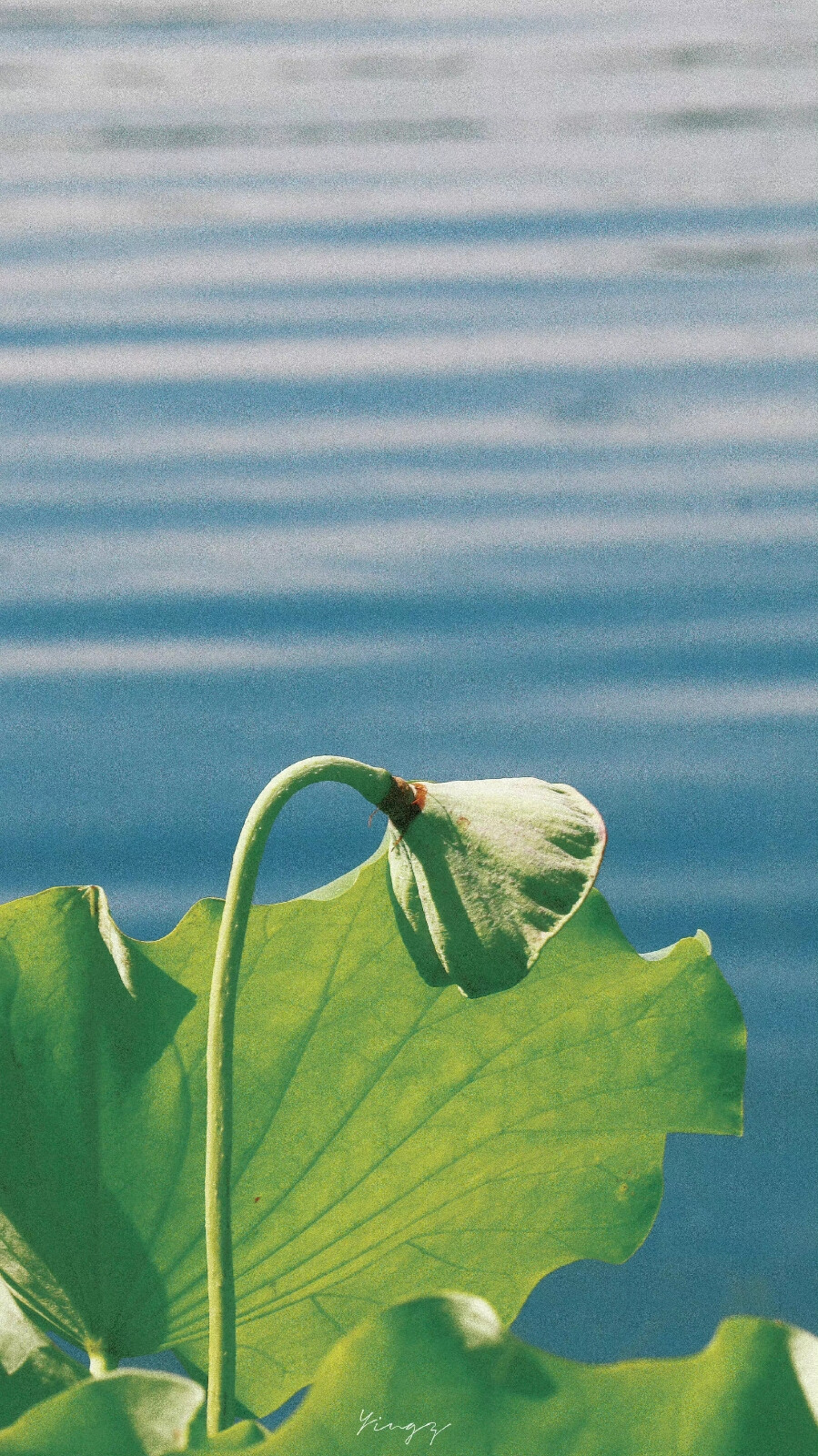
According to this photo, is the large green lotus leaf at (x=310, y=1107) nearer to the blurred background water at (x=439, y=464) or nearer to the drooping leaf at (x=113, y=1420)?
the drooping leaf at (x=113, y=1420)

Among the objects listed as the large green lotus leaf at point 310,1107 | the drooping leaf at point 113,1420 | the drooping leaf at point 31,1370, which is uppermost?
the drooping leaf at point 113,1420

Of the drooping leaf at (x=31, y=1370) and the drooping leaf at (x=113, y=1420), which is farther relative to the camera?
the drooping leaf at (x=31, y=1370)

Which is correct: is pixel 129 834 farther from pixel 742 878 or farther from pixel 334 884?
pixel 334 884

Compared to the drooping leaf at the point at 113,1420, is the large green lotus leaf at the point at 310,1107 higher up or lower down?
lower down

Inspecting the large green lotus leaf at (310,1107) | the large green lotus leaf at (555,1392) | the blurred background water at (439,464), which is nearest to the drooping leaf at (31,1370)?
the large green lotus leaf at (310,1107)

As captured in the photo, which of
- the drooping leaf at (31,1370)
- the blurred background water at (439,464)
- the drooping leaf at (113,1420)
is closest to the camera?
the drooping leaf at (113,1420)

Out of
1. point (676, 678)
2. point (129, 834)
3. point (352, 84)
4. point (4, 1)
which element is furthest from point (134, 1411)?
point (4, 1)

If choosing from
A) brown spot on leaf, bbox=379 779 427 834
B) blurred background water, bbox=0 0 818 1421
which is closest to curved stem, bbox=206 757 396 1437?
brown spot on leaf, bbox=379 779 427 834

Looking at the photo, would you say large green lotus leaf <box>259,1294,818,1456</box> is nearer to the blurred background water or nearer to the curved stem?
the curved stem
